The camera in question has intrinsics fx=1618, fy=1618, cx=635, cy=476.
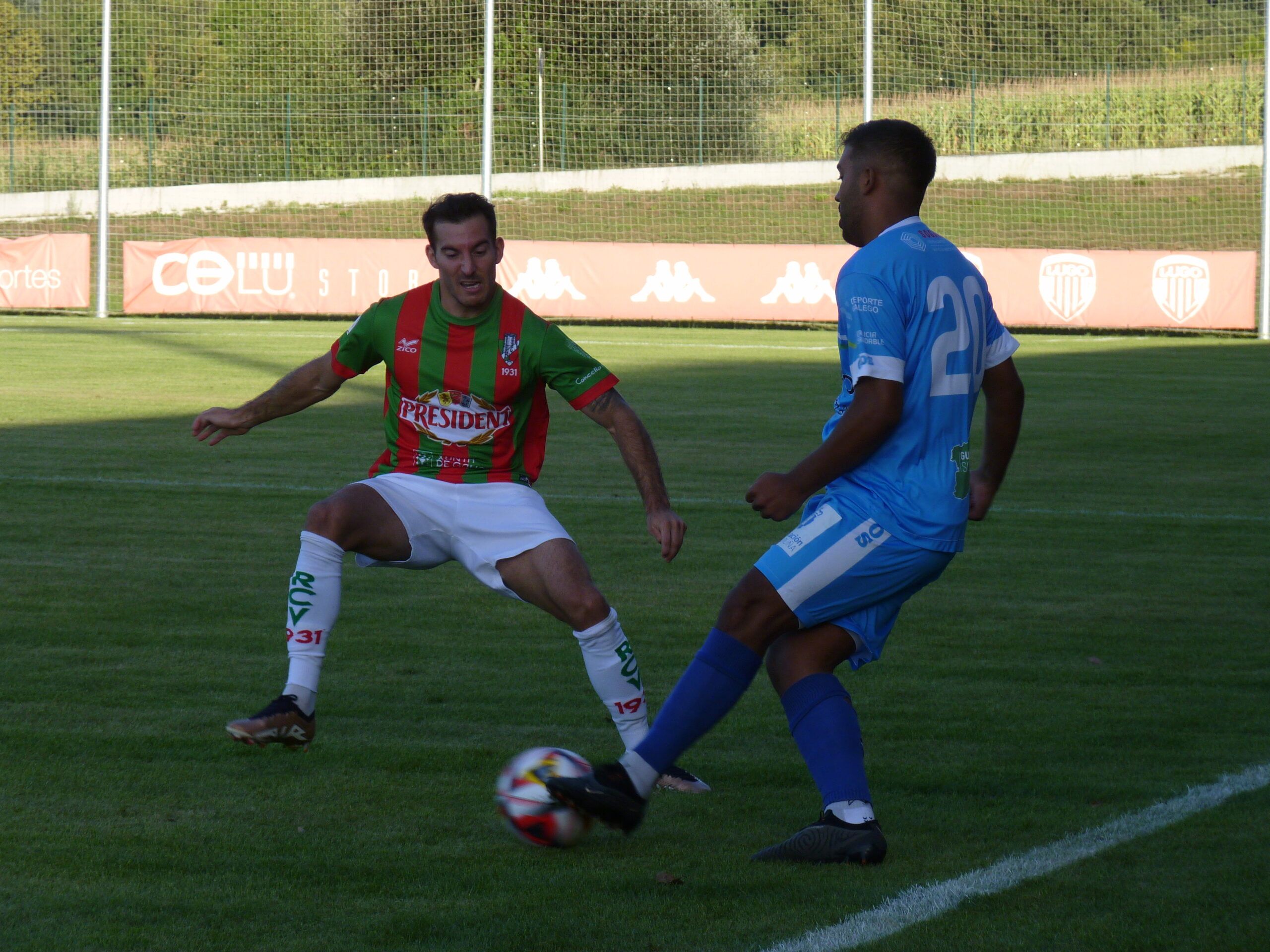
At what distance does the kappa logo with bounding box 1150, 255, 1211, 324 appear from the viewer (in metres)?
24.0

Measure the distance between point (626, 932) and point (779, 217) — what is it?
33994 mm

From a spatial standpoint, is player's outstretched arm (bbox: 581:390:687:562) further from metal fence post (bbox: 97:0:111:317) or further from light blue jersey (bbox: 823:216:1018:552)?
metal fence post (bbox: 97:0:111:317)

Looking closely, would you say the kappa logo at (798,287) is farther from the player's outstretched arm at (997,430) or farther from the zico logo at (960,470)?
the zico logo at (960,470)

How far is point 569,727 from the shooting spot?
502 cm

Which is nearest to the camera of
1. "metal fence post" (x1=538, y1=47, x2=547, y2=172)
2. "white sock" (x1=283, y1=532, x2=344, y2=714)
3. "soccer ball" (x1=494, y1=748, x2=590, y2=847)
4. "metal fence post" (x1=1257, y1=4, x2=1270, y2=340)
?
"soccer ball" (x1=494, y1=748, x2=590, y2=847)

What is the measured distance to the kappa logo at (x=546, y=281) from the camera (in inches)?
1006

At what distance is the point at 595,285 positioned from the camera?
25.4 meters

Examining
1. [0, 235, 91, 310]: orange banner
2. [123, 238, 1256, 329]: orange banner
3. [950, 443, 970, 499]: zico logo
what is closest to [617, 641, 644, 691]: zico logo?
[950, 443, 970, 499]: zico logo

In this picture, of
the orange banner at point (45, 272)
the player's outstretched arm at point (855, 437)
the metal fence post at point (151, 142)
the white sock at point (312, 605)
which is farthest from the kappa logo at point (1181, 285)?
the metal fence post at point (151, 142)

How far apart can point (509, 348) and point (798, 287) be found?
2095cm

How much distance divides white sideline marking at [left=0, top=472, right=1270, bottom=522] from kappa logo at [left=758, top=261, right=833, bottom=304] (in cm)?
1567

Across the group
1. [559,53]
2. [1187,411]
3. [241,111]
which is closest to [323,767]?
[1187,411]

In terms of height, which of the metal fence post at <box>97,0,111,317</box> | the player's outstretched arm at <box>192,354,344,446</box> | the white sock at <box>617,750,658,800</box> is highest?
the metal fence post at <box>97,0,111,317</box>

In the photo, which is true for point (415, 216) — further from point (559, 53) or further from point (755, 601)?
point (755, 601)
